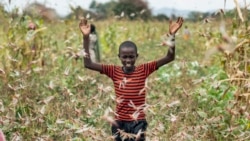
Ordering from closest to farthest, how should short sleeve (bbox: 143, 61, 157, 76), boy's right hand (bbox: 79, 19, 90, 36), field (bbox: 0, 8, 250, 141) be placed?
field (bbox: 0, 8, 250, 141), boy's right hand (bbox: 79, 19, 90, 36), short sleeve (bbox: 143, 61, 157, 76)

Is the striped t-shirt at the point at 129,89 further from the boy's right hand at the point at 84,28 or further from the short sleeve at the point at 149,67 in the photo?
the boy's right hand at the point at 84,28

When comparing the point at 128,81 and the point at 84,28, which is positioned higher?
the point at 84,28

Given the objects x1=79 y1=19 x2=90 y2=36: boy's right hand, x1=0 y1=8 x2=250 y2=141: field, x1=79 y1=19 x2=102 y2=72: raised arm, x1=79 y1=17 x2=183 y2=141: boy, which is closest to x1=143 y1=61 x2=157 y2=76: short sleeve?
x1=79 y1=17 x2=183 y2=141: boy

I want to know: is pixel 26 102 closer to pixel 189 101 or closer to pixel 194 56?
pixel 189 101

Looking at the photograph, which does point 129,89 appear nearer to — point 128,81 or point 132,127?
point 128,81

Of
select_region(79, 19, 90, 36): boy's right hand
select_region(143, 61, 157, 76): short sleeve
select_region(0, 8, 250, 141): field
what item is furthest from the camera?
select_region(143, 61, 157, 76): short sleeve

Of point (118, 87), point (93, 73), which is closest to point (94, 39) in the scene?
point (93, 73)

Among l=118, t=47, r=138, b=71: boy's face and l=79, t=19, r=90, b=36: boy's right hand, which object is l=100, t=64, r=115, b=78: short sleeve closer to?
l=118, t=47, r=138, b=71: boy's face

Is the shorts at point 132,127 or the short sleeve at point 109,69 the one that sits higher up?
the short sleeve at point 109,69

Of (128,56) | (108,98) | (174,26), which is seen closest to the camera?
(174,26)

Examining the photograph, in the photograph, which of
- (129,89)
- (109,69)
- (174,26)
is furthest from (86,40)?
(174,26)

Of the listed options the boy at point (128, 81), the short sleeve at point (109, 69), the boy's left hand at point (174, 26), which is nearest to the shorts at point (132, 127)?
the boy at point (128, 81)

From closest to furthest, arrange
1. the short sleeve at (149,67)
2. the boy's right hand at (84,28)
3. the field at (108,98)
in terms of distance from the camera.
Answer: the field at (108,98)
the boy's right hand at (84,28)
the short sleeve at (149,67)

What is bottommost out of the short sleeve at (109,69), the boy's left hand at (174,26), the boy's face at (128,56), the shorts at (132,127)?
the shorts at (132,127)
